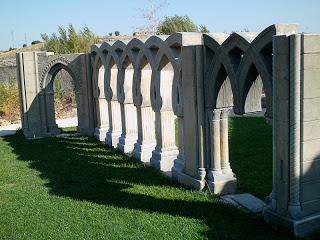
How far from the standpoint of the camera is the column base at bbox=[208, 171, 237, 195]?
27.1 feet

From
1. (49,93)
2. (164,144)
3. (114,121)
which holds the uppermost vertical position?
(49,93)

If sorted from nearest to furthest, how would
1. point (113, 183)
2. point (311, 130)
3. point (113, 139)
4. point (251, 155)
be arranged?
point (311, 130), point (113, 183), point (251, 155), point (113, 139)

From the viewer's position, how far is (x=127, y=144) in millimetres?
12500

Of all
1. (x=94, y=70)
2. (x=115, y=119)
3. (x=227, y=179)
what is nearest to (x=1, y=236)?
(x=227, y=179)

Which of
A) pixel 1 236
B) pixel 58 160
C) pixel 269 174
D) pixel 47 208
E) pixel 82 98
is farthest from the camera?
pixel 82 98

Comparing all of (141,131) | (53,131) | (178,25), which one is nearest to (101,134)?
(53,131)

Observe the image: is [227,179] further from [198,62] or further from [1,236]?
[1,236]

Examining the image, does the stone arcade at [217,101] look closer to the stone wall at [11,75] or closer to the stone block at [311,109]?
the stone block at [311,109]

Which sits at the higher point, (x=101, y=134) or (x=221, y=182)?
(x=101, y=134)

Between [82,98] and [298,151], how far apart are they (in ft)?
36.6

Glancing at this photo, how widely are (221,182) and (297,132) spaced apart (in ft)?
8.44

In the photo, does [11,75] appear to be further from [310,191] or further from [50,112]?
[310,191]

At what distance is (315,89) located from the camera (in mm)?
6102

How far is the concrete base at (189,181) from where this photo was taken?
8477mm
